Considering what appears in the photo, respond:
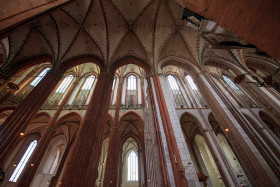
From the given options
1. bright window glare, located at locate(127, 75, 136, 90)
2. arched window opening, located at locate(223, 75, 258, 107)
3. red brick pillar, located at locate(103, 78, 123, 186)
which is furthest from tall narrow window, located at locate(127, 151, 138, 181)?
arched window opening, located at locate(223, 75, 258, 107)

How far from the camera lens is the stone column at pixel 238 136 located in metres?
3.77

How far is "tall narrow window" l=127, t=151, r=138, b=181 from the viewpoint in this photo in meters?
13.5

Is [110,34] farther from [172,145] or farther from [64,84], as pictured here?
[172,145]

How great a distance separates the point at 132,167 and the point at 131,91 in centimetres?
971

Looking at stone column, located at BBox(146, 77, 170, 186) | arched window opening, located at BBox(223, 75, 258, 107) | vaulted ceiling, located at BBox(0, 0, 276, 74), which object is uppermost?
vaulted ceiling, located at BBox(0, 0, 276, 74)

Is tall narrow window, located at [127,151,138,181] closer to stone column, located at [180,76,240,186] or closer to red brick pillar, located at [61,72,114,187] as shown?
stone column, located at [180,76,240,186]

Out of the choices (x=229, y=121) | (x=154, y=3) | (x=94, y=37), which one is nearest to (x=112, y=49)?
(x=94, y=37)

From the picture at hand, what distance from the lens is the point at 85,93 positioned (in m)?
11.7

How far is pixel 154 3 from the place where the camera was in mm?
7508

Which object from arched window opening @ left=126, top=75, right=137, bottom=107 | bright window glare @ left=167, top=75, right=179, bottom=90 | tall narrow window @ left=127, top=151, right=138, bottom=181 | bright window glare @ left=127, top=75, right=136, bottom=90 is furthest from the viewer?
tall narrow window @ left=127, top=151, right=138, bottom=181

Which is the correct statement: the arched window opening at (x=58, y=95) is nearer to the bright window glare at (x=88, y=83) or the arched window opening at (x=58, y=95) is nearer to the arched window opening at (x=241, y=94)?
the bright window glare at (x=88, y=83)

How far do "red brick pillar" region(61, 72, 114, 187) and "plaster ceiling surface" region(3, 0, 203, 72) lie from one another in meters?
3.53

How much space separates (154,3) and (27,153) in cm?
1641

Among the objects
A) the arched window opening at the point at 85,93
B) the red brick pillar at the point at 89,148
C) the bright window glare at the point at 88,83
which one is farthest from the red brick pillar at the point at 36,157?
the red brick pillar at the point at 89,148
